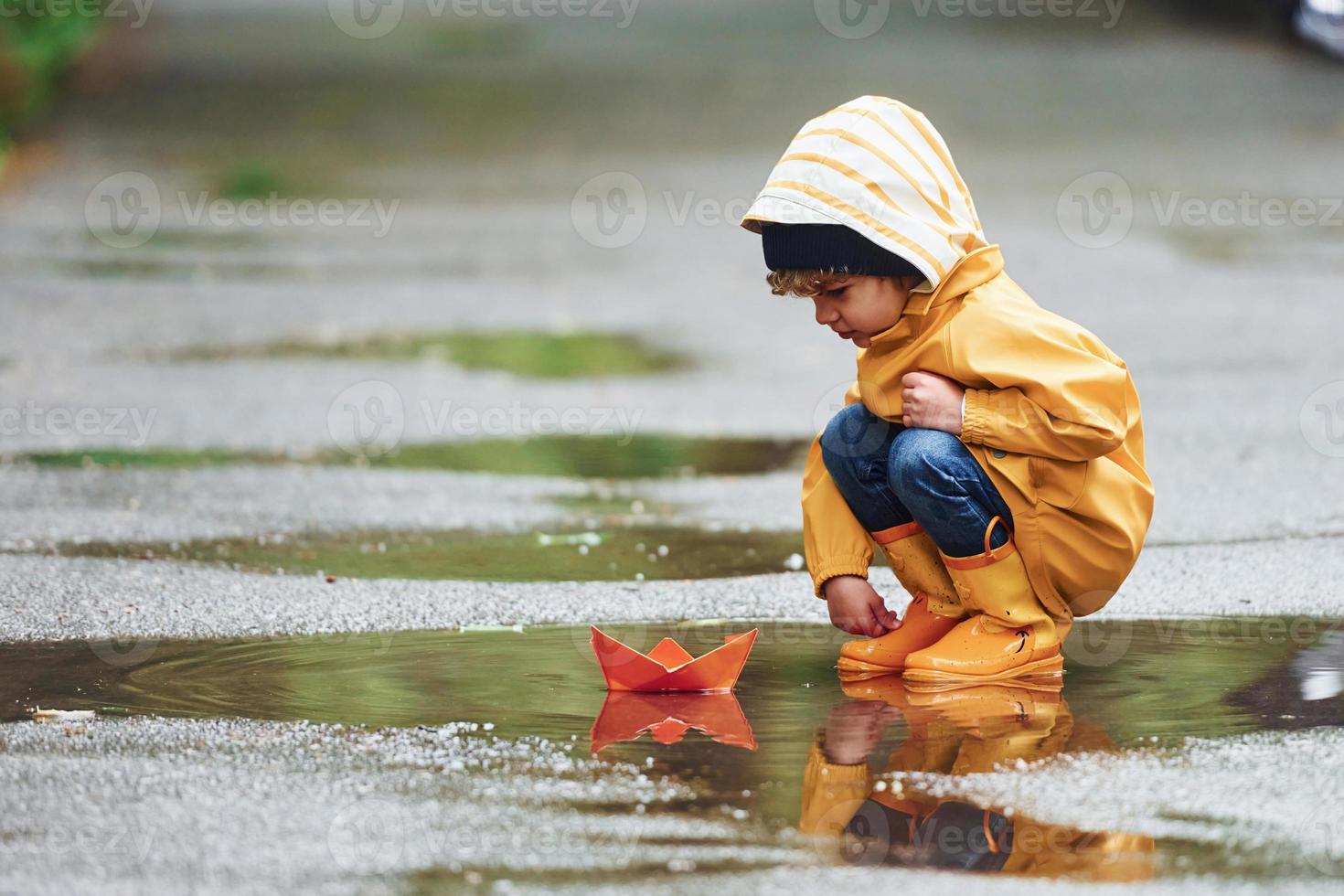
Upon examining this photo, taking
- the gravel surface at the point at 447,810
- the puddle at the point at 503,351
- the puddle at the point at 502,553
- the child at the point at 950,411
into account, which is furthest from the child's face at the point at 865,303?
the puddle at the point at 503,351

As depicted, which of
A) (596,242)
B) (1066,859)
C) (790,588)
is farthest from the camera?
(596,242)

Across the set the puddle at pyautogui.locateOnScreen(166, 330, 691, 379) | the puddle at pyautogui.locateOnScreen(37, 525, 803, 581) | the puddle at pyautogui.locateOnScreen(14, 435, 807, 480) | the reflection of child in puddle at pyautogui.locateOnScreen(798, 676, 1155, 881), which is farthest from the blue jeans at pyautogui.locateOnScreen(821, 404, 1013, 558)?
the puddle at pyautogui.locateOnScreen(166, 330, 691, 379)

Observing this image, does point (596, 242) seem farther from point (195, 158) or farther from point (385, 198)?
point (195, 158)

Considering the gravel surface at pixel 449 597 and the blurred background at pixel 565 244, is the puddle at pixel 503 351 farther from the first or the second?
the gravel surface at pixel 449 597

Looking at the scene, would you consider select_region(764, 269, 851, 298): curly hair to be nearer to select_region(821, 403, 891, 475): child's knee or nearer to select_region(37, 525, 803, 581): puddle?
select_region(821, 403, 891, 475): child's knee

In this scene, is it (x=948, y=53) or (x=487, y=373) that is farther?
(x=948, y=53)

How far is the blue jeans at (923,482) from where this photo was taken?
353 centimetres

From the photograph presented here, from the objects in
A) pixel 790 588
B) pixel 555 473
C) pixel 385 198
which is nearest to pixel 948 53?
pixel 385 198

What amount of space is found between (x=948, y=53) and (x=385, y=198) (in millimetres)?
8002

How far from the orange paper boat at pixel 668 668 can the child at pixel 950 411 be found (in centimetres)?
29

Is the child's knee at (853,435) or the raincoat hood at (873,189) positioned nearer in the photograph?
the raincoat hood at (873,189)

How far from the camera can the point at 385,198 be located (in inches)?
529

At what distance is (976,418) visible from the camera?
11.5 ft

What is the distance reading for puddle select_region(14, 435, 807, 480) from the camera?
20.1 feet
